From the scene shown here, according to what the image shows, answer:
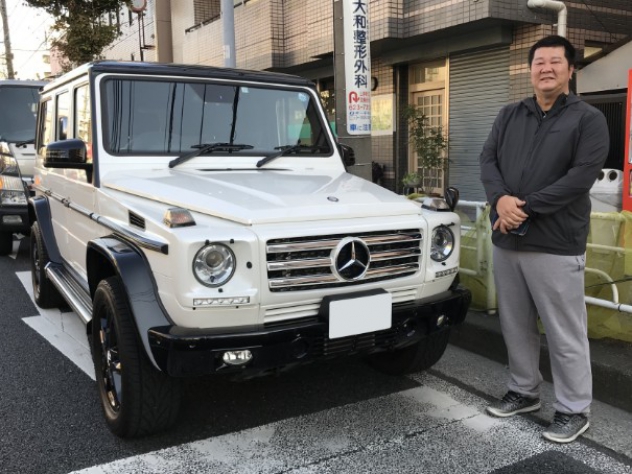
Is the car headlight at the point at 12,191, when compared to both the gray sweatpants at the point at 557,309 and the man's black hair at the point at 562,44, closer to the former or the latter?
the gray sweatpants at the point at 557,309

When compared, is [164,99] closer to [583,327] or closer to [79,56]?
[583,327]

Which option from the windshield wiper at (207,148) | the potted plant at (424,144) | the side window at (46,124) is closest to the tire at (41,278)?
the side window at (46,124)

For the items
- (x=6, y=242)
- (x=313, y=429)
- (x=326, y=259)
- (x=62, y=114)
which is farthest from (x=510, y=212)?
(x=6, y=242)

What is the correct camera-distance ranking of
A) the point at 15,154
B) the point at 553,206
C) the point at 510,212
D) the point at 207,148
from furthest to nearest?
the point at 15,154, the point at 207,148, the point at 510,212, the point at 553,206

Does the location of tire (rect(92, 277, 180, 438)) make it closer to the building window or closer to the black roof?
the black roof

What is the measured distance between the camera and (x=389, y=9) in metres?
9.67

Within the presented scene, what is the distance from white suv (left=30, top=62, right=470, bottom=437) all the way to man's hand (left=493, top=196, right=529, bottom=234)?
0.27 m

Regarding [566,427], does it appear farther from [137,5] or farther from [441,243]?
[137,5]

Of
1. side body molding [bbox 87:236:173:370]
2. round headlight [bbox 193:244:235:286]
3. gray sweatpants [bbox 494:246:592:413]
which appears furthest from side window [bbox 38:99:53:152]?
gray sweatpants [bbox 494:246:592:413]

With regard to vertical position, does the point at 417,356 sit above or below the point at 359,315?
below

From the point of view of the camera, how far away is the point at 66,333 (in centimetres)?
484

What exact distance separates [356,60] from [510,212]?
2767 mm

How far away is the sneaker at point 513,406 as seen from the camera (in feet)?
10.8

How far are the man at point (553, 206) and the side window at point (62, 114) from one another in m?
3.11
